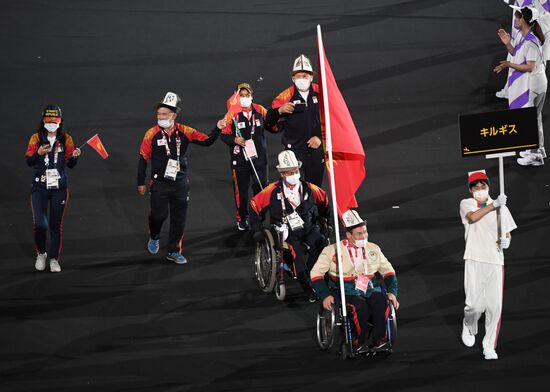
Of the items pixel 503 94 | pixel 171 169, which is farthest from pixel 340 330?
pixel 503 94

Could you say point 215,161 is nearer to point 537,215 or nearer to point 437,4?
point 537,215

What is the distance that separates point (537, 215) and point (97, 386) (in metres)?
5.12

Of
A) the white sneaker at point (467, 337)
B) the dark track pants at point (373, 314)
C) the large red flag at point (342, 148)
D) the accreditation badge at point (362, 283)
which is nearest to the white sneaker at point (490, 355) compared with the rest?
the white sneaker at point (467, 337)

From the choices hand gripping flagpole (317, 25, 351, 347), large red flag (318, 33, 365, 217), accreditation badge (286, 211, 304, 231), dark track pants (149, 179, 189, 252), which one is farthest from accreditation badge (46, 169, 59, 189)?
hand gripping flagpole (317, 25, 351, 347)

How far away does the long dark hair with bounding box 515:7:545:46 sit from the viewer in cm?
1487

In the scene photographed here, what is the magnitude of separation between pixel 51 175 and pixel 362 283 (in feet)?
10.6

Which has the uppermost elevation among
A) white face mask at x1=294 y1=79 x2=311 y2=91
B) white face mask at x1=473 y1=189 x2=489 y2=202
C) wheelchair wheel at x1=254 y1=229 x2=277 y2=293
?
white face mask at x1=294 y1=79 x2=311 y2=91

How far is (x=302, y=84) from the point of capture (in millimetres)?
13945

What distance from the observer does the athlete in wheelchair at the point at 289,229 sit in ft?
41.8

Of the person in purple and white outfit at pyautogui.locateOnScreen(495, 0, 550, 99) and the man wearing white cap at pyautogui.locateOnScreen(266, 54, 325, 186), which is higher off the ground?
the person in purple and white outfit at pyautogui.locateOnScreen(495, 0, 550, 99)

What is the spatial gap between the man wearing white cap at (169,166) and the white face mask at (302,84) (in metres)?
0.88

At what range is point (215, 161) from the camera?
1603 centimetres

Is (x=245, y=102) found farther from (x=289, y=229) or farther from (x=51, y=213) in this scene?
(x=51, y=213)

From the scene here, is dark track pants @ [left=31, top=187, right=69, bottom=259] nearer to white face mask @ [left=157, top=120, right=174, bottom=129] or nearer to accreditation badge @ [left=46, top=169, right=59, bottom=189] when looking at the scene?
accreditation badge @ [left=46, top=169, right=59, bottom=189]
